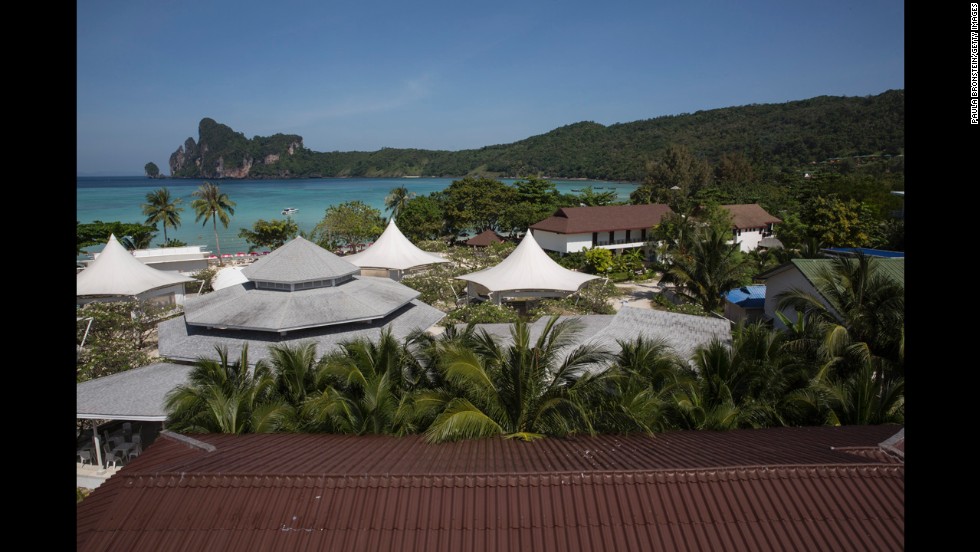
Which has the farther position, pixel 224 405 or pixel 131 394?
pixel 131 394

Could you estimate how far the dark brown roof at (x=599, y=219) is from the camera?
4103 centimetres

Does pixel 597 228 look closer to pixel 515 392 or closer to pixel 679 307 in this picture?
pixel 679 307

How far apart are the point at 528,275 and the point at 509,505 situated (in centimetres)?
2031

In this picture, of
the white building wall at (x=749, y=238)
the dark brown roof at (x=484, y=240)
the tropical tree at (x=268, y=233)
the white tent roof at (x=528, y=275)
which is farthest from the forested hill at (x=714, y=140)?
the white tent roof at (x=528, y=275)

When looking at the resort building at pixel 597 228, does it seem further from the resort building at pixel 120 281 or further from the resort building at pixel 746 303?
the resort building at pixel 120 281

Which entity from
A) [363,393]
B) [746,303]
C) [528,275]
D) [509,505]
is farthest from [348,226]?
[509,505]

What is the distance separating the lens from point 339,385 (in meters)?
10.9

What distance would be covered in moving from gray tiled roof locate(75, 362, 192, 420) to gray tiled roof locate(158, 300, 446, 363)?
1.23 metres

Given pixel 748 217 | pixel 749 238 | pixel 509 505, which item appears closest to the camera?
pixel 509 505

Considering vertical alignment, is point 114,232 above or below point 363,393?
above

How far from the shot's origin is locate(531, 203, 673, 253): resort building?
4097 cm

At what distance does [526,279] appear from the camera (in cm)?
2531
